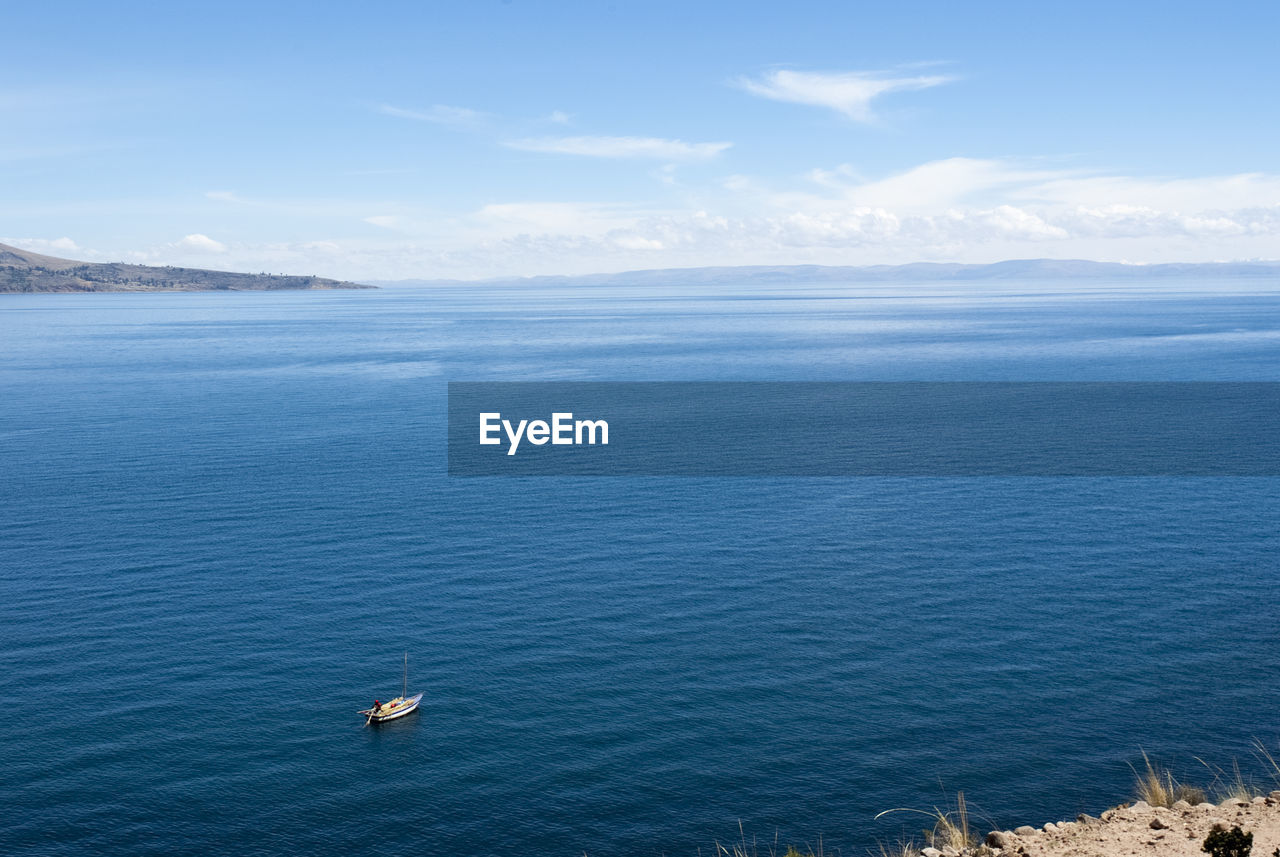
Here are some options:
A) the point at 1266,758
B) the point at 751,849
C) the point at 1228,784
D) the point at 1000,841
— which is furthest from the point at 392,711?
the point at 1266,758

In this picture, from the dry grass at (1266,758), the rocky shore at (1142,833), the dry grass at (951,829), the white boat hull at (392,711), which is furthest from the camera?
the white boat hull at (392,711)

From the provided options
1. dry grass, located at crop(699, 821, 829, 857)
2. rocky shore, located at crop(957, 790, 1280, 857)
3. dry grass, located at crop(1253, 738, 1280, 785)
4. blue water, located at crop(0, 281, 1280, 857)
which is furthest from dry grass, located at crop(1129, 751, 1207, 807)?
dry grass, located at crop(699, 821, 829, 857)

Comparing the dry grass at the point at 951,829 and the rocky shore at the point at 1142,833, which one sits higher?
the rocky shore at the point at 1142,833

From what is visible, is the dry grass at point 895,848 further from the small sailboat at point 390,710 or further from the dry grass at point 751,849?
the small sailboat at point 390,710

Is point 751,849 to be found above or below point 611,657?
below

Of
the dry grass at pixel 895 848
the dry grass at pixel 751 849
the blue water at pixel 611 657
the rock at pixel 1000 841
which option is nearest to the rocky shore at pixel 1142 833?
the rock at pixel 1000 841

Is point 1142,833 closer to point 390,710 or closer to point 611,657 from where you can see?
point 611,657

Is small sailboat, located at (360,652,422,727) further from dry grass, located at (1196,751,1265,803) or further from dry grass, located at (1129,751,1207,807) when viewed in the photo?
dry grass, located at (1196,751,1265,803)
